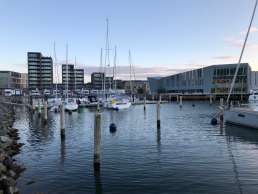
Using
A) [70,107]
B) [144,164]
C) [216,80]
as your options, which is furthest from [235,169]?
[216,80]

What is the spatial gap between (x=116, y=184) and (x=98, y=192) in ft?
5.36

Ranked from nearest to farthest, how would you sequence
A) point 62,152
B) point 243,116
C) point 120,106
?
point 62,152
point 243,116
point 120,106

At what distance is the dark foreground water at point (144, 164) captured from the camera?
20234 millimetres

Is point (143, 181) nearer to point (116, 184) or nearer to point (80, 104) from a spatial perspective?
point (116, 184)

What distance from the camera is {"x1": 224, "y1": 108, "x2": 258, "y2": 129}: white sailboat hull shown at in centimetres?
4306

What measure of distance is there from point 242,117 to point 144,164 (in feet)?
80.9

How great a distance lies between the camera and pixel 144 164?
1006 inches

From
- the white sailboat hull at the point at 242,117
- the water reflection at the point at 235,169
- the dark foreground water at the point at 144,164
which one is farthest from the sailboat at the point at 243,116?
the water reflection at the point at 235,169

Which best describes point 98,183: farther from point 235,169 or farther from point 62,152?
point 62,152

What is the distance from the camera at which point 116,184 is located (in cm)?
2091

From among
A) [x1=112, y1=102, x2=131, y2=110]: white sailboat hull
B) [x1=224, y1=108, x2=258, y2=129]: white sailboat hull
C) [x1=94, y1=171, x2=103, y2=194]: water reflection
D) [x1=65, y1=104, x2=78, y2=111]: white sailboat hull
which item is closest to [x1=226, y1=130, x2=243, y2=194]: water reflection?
[x1=94, y1=171, x2=103, y2=194]: water reflection

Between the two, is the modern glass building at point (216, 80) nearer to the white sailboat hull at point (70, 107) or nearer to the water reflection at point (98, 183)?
the white sailboat hull at point (70, 107)

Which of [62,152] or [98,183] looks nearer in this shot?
[98,183]

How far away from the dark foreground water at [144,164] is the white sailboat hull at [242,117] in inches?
107
